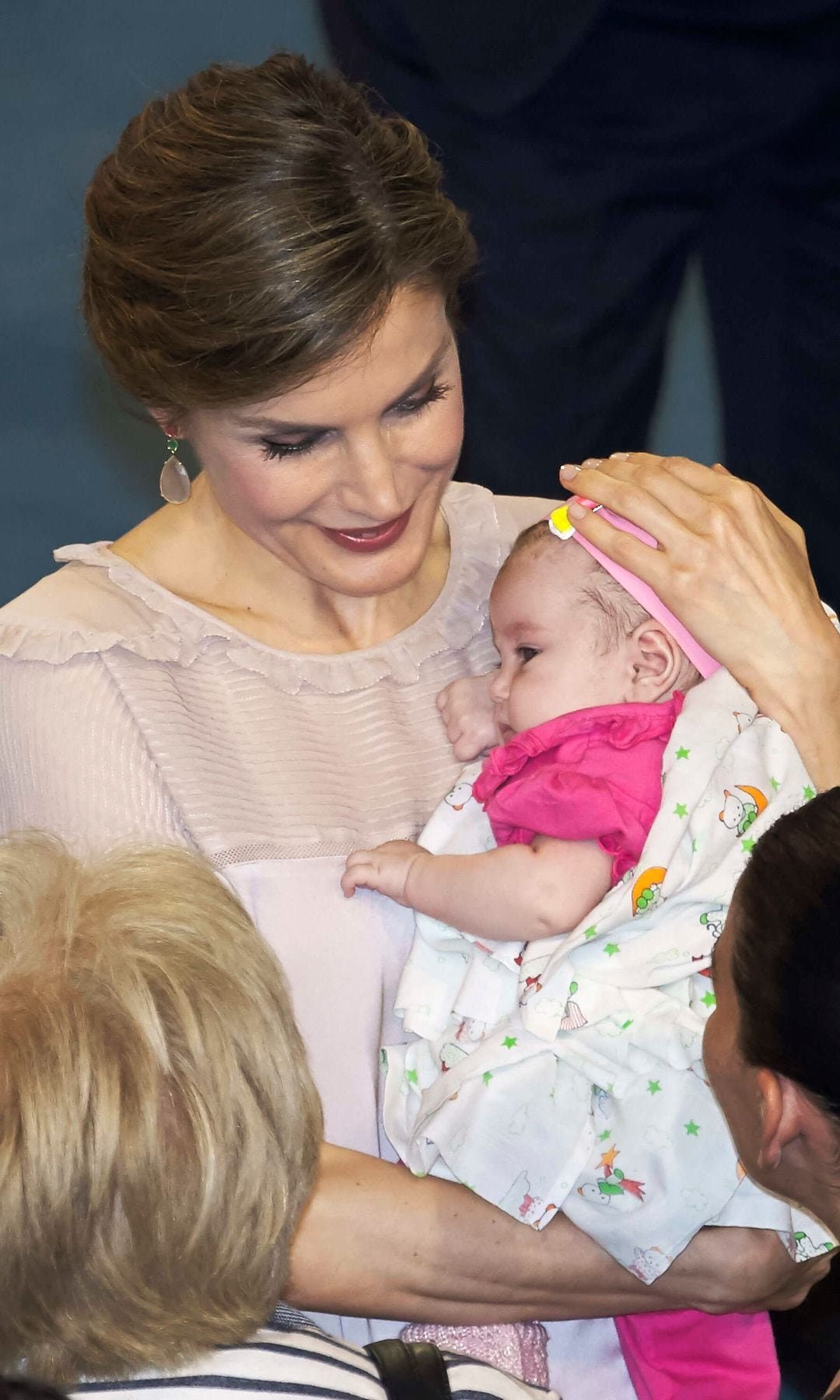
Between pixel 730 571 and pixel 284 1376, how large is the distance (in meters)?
1.07

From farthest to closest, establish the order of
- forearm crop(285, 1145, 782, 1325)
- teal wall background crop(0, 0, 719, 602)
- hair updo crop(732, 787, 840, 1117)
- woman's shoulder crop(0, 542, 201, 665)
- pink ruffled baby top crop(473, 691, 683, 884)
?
teal wall background crop(0, 0, 719, 602) → woman's shoulder crop(0, 542, 201, 665) → pink ruffled baby top crop(473, 691, 683, 884) → forearm crop(285, 1145, 782, 1325) → hair updo crop(732, 787, 840, 1117)

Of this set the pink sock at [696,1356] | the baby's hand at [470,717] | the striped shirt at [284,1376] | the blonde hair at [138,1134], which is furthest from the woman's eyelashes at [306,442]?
the pink sock at [696,1356]

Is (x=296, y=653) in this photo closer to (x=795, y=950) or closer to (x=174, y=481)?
(x=174, y=481)

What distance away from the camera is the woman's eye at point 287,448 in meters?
1.80

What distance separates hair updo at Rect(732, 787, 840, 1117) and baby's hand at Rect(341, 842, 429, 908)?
0.52 metres

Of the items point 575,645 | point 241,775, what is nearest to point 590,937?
point 575,645

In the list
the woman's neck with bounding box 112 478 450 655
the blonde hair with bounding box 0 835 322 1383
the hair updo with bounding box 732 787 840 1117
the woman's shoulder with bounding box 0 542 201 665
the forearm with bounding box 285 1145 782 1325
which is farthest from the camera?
the woman's neck with bounding box 112 478 450 655

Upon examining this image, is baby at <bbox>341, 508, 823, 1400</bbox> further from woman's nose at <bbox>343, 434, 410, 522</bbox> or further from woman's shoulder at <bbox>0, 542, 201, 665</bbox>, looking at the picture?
woman's shoulder at <bbox>0, 542, 201, 665</bbox>

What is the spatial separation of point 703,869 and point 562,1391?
59cm

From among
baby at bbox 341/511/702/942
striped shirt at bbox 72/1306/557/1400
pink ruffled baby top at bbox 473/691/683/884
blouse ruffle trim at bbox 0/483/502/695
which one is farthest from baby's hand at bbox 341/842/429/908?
striped shirt at bbox 72/1306/557/1400

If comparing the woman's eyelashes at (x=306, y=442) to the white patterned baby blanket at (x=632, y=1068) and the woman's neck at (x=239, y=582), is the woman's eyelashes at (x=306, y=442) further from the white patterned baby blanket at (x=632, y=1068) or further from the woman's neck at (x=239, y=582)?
the white patterned baby blanket at (x=632, y=1068)

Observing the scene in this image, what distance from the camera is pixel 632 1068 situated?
169 cm

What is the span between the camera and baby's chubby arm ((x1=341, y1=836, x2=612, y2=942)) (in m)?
1.75

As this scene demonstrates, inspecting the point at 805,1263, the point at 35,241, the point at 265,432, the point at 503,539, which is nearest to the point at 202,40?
the point at 35,241
